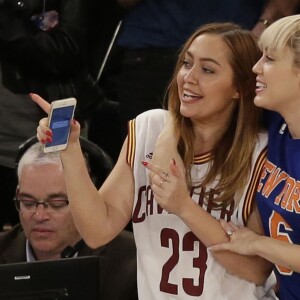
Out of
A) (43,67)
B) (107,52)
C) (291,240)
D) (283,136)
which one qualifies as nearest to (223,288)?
(291,240)

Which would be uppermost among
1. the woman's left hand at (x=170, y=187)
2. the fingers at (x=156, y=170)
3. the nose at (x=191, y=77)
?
the nose at (x=191, y=77)

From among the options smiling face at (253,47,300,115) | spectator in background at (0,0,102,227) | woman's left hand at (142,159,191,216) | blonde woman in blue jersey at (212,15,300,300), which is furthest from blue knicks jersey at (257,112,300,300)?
spectator in background at (0,0,102,227)

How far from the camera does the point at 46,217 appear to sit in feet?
11.2

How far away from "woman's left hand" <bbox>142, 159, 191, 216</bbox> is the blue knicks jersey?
24 centimetres

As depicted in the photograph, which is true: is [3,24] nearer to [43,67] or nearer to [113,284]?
[43,67]

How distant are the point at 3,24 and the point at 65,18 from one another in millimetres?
265

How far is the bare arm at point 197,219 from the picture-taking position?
2.68 metres

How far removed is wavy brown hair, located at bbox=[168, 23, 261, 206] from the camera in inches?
110

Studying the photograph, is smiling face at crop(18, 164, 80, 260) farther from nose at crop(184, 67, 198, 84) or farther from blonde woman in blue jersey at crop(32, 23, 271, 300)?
nose at crop(184, 67, 198, 84)

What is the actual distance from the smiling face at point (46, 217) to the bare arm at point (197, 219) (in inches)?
30.5

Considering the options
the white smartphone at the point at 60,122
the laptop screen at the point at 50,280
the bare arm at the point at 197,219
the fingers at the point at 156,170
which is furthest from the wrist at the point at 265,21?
the laptop screen at the point at 50,280

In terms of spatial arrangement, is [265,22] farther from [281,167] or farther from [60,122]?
[60,122]

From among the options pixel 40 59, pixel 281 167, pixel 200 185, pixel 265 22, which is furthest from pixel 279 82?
pixel 40 59

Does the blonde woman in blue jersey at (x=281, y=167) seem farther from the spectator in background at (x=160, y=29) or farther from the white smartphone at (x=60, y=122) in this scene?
the spectator in background at (x=160, y=29)
